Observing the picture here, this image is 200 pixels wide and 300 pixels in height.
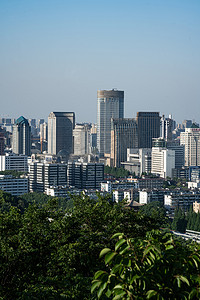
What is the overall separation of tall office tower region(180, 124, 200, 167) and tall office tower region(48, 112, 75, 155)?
25.2 meters

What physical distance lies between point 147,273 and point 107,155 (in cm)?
7166

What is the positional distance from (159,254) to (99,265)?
10.7 ft

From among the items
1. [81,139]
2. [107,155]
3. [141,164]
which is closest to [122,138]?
[107,155]

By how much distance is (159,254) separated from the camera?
3.57 m

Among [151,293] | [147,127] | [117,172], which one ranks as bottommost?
[117,172]

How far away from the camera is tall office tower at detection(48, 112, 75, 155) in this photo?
3374 inches

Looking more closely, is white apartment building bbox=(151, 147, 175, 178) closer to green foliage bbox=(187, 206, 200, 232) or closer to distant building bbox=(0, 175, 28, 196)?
distant building bbox=(0, 175, 28, 196)

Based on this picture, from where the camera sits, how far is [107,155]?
7512cm

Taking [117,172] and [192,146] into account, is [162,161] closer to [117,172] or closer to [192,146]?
[117,172]

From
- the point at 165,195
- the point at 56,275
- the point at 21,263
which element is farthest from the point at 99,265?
the point at 165,195

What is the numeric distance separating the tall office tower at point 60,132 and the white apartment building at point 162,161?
93.0 feet

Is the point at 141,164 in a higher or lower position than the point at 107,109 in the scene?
lower

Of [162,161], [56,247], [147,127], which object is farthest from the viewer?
[147,127]

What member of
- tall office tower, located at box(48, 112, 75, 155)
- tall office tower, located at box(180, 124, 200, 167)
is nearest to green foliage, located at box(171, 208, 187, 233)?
tall office tower, located at box(180, 124, 200, 167)
